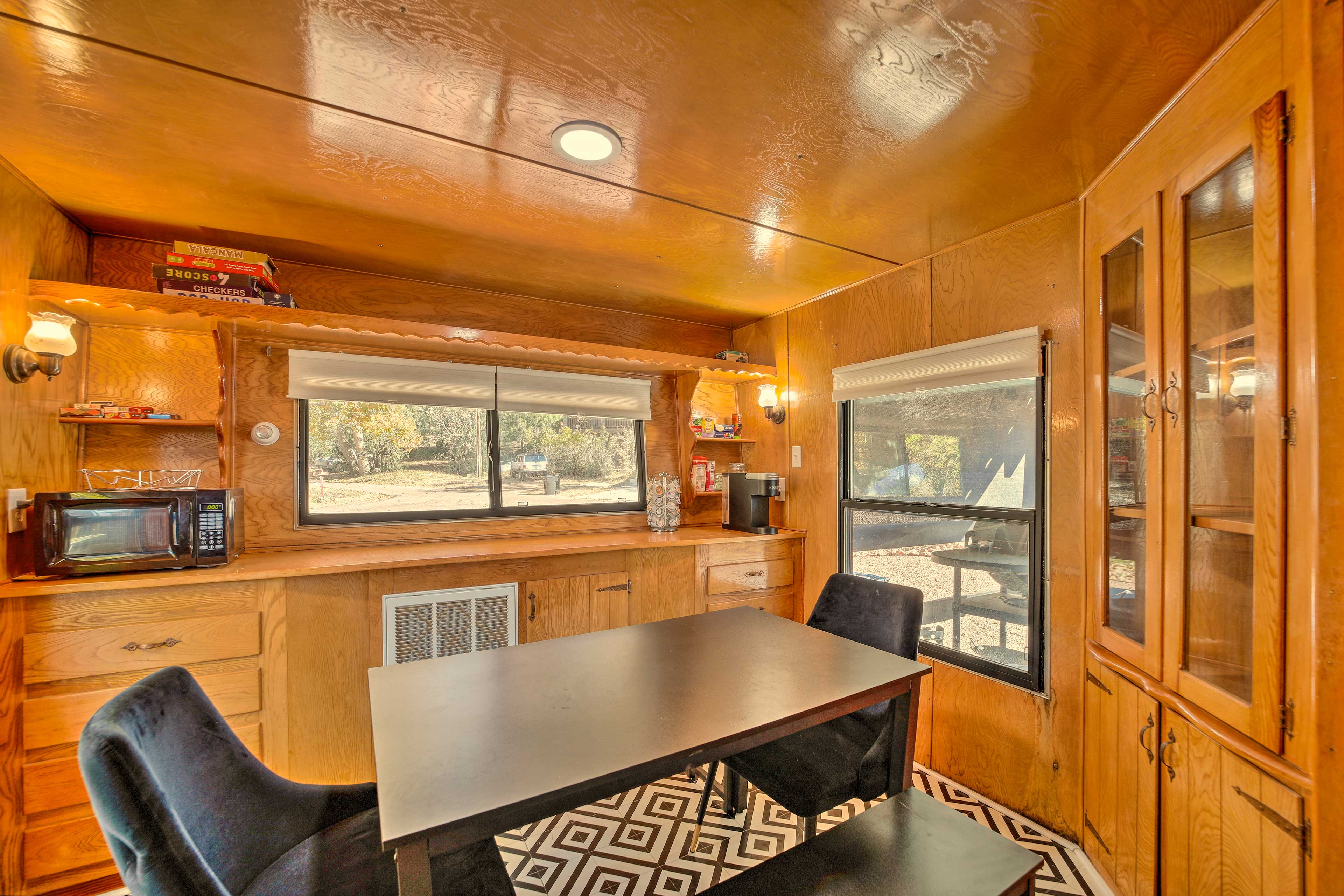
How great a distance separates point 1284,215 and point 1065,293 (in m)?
1.01

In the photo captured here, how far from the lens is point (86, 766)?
2.74ft

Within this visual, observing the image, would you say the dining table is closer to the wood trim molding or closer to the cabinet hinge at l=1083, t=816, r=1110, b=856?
the wood trim molding

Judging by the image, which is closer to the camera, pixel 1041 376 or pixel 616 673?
pixel 616 673

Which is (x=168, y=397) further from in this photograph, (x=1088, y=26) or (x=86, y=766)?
(x=1088, y=26)

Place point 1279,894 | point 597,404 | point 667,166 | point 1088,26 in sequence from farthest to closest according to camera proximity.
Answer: point 597,404, point 667,166, point 1088,26, point 1279,894

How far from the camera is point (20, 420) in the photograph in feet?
6.19

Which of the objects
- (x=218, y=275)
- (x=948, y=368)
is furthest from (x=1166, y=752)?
(x=218, y=275)

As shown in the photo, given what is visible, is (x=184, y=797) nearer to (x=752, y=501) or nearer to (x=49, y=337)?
(x=49, y=337)

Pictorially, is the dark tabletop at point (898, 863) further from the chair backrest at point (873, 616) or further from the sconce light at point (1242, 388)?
the sconce light at point (1242, 388)

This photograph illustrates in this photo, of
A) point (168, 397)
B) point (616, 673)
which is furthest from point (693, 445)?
point (168, 397)

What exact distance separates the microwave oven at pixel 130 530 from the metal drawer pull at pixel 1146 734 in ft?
10.6

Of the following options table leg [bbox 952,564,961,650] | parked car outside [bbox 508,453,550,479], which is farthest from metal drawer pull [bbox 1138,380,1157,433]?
parked car outside [bbox 508,453,550,479]

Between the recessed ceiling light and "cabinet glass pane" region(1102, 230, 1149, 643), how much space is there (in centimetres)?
165

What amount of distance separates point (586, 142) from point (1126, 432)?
1.95 metres
